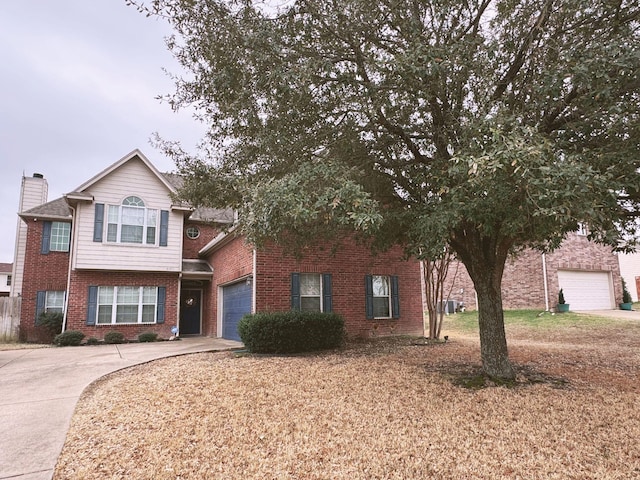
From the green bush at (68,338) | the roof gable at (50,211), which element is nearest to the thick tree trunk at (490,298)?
the green bush at (68,338)

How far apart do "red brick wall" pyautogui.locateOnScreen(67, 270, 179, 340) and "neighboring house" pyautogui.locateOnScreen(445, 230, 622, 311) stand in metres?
12.5

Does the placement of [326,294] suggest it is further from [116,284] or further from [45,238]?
[45,238]

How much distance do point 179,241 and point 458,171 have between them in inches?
527

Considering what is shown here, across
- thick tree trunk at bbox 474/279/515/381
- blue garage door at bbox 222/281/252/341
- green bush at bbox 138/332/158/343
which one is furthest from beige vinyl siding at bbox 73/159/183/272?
thick tree trunk at bbox 474/279/515/381

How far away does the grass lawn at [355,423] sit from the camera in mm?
3445

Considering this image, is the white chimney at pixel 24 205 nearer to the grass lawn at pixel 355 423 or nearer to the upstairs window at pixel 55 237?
the upstairs window at pixel 55 237

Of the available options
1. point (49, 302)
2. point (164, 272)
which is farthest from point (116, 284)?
point (49, 302)

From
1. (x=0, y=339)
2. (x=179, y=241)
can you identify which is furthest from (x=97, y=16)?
(x=0, y=339)

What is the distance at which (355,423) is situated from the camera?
4.49 meters

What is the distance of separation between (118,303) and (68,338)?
6.46ft

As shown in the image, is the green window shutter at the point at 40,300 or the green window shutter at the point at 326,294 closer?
the green window shutter at the point at 326,294

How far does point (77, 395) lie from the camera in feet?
18.7

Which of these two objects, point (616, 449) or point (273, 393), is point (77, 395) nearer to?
point (273, 393)

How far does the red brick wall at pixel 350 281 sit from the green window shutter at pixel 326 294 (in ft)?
0.60
